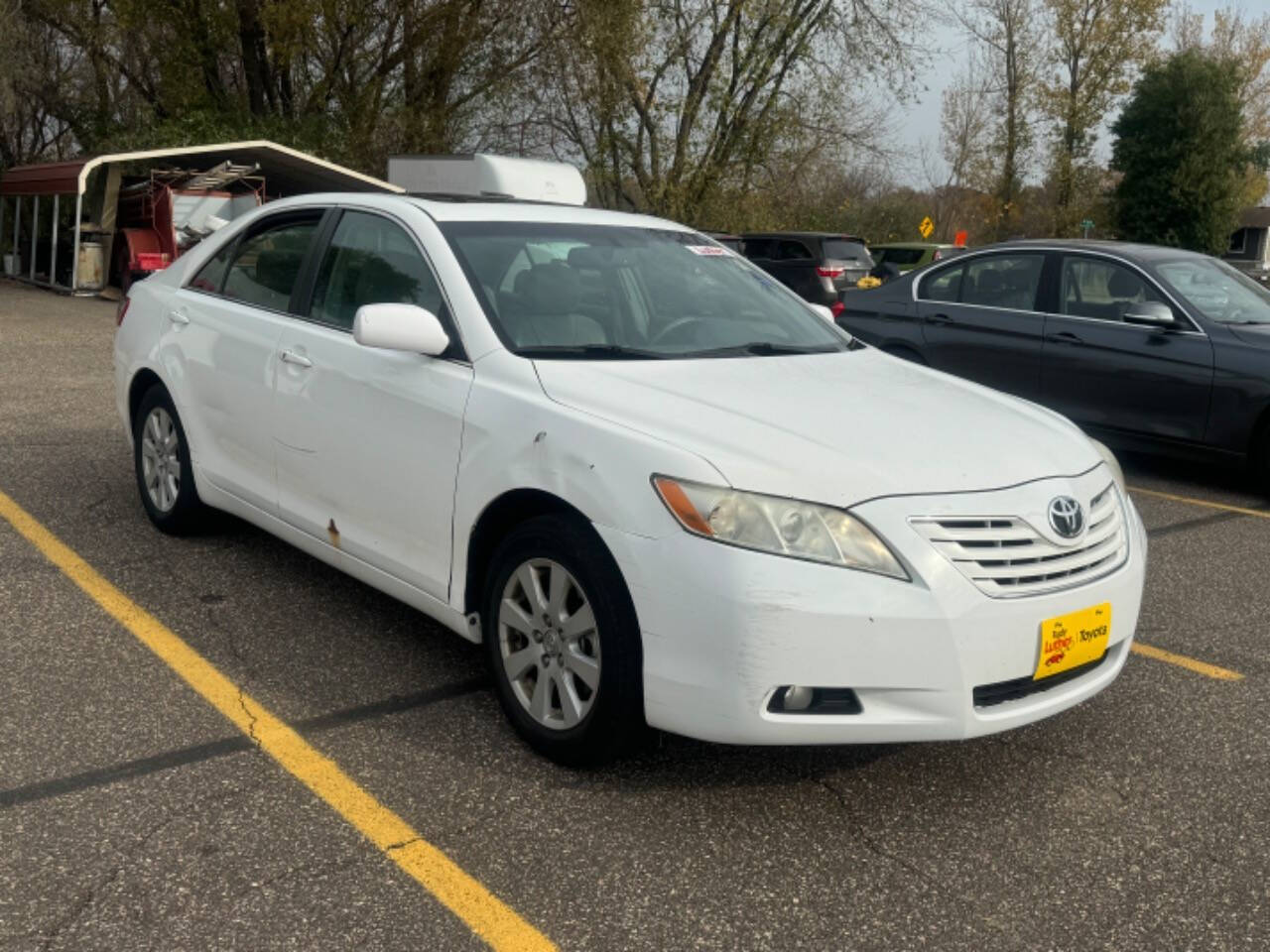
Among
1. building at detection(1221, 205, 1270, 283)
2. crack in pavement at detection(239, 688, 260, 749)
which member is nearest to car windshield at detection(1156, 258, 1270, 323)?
crack in pavement at detection(239, 688, 260, 749)

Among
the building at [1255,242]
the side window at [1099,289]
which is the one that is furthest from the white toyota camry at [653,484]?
the building at [1255,242]

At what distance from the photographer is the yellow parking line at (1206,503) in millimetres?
7266

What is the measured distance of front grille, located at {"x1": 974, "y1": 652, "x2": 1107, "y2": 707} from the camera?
3.21 metres

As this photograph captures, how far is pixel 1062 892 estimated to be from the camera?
3.01 m

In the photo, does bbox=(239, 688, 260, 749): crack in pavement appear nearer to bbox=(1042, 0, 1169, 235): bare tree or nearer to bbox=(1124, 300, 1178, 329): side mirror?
bbox=(1124, 300, 1178, 329): side mirror

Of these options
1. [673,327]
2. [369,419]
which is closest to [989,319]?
[673,327]

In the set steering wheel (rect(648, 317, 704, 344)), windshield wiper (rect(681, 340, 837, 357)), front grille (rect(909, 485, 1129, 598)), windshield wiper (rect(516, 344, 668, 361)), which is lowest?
front grille (rect(909, 485, 1129, 598))

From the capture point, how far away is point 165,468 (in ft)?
18.3

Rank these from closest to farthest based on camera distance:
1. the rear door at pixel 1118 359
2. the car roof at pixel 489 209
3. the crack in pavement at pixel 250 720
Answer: the crack in pavement at pixel 250 720, the car roof at pixel 489 209, the rear door at pixel 1118 359

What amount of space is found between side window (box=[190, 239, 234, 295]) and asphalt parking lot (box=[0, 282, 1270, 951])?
131cm

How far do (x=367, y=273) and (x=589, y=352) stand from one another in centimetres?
99

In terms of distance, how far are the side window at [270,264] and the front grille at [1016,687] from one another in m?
2.92

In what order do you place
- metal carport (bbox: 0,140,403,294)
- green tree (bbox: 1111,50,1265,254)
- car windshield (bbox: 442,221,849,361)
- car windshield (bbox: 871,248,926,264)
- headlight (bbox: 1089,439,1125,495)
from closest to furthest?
headlight (bbox: 1089,439,1125,495), car windshield (bbox: 442,221,849,361), metal carport (bbox: 0,140,403,294), car windshield (bbox: 871,248,926,264), green tree (bbox: 1111,50,1265,254)

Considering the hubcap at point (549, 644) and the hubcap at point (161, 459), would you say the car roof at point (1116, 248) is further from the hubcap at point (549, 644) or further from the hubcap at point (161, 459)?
the hubcap at point (549, 644)
